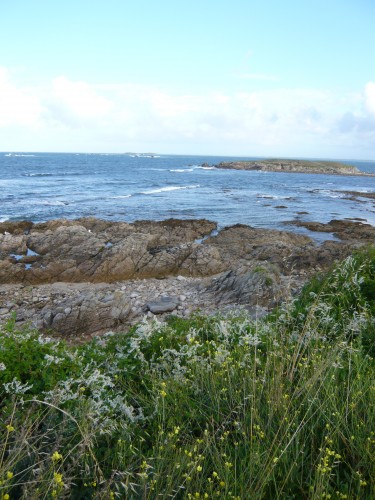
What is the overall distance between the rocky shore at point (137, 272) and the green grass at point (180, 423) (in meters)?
3.97

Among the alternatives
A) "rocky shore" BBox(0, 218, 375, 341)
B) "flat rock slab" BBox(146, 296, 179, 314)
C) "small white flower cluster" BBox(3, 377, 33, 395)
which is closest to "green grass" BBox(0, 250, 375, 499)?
"small white flower cluster" BBox(3, 377, 33, 395)

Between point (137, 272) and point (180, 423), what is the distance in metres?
12.5

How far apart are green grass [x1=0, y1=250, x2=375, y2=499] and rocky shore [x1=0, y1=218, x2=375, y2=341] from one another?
3.97 meters

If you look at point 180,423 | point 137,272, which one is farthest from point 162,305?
point 180,423

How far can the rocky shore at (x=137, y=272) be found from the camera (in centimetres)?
1105

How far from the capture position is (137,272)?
15898 mm

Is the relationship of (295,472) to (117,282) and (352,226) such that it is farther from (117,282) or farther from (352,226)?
(352,226)

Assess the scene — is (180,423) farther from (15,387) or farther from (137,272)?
(137,272)

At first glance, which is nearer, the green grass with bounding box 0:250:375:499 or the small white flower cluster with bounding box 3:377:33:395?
the green grass with bounding box 0:250:375:499

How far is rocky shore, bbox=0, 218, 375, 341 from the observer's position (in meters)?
11.1

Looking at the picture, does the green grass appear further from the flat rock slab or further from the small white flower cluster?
the flat rock slab

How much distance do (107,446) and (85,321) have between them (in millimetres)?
7461

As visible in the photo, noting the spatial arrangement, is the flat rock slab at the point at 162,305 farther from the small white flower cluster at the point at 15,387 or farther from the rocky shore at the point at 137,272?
the small white flower cluster at the point at 15,387

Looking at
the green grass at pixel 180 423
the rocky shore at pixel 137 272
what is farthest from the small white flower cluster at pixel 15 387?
the rocky shore at pixel 137 272
